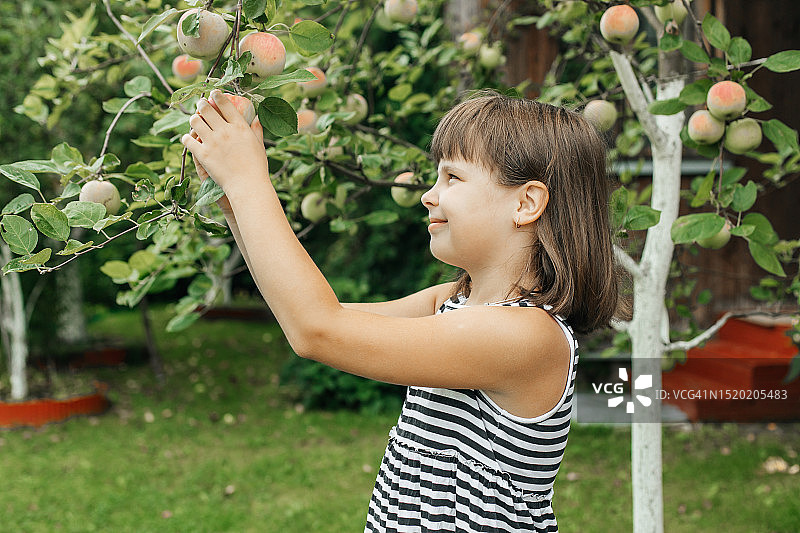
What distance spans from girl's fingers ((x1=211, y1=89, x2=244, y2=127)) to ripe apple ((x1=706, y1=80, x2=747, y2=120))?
0.95 m

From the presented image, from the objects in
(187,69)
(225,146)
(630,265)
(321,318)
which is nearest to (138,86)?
(187,69)

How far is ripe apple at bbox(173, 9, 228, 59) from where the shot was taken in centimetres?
91

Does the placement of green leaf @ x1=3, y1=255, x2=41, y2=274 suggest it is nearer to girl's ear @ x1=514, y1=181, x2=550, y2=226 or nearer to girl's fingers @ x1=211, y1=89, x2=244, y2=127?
girl's fingers @ x1=211, y1=89, x2=244, y2=127

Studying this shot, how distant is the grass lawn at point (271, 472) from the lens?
10.7 feet

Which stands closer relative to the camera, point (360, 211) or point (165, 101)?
point (165, 101)

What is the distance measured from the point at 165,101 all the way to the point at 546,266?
77 centimetres

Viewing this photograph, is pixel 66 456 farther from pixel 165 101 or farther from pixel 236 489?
pixel 165 101

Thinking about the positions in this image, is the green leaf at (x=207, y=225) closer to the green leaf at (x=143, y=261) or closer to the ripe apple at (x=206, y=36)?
the ripe apple at (x=206, y=36)

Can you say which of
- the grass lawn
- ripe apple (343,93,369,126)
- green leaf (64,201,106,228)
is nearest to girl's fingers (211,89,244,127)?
green leaf (64,201,106,228)

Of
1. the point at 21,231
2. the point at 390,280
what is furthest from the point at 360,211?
the point at 21,231

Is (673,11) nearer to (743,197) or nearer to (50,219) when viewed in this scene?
(743,197)

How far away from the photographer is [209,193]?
94 centimetres

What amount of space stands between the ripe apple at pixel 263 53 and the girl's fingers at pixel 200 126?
9cm

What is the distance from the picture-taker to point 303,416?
16.2ft
